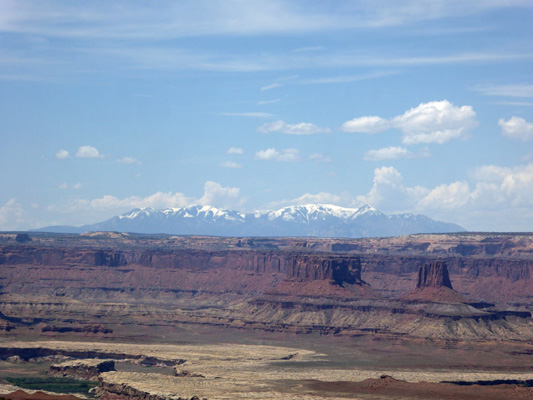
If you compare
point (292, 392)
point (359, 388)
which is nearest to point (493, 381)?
point (359, 388)

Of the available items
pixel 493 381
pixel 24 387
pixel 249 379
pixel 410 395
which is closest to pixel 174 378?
pixel 249 379

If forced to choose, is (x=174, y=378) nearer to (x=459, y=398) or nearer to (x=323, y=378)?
(x=323, y=378)

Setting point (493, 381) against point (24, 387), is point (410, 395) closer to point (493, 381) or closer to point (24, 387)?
point (493, 381)

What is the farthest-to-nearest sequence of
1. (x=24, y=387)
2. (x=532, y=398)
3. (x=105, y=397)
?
(x=24, y=387)
(x=105, y=397)
(x=532, y=398)

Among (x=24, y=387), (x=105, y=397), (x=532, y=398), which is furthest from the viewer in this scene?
(x=24, y=387)

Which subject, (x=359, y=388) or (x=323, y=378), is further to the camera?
(x=323, y=378)

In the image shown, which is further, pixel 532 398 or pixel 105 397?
pixel 105 397

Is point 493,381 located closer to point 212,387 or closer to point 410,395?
point 410,395

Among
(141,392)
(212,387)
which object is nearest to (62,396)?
(141,392)
